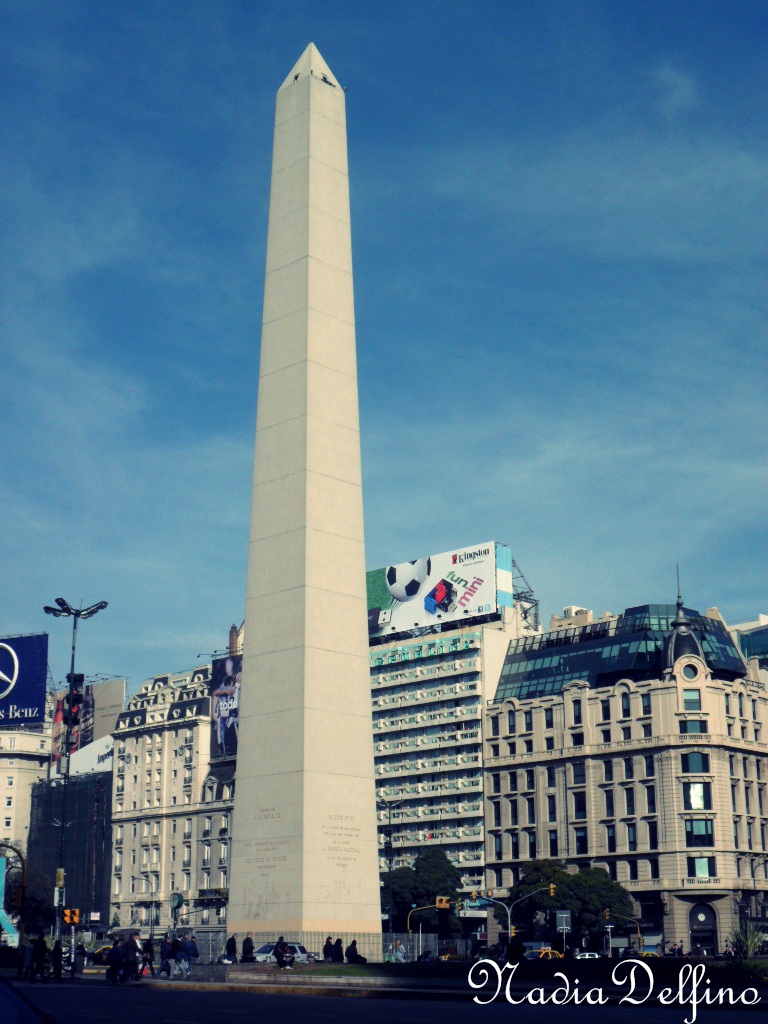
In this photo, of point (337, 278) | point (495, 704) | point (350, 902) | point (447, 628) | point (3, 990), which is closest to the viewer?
point (3, 990)

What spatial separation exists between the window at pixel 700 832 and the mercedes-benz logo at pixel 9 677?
50.9 meters

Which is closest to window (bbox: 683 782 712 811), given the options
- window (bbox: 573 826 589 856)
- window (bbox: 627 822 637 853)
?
window (bbox: 627 822 637 853)

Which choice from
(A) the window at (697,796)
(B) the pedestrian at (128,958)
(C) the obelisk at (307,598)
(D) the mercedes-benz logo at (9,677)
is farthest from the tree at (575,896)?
(B) the pedestrian at (128,958)

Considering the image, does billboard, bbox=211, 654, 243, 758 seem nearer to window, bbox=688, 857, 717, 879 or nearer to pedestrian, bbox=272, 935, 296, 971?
window, bbox=688, 857, 717, 879

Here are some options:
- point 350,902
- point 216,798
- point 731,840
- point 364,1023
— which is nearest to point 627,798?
point 731,840

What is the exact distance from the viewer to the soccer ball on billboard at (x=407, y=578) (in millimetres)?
111688

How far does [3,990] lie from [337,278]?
39.1m

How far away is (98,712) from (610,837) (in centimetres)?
7062

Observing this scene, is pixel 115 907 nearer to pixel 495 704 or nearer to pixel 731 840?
pixel 495 704

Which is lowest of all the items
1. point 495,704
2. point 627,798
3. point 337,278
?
point 627,798

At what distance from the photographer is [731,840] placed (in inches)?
3551

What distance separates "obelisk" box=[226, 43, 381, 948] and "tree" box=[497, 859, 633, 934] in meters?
45.0
